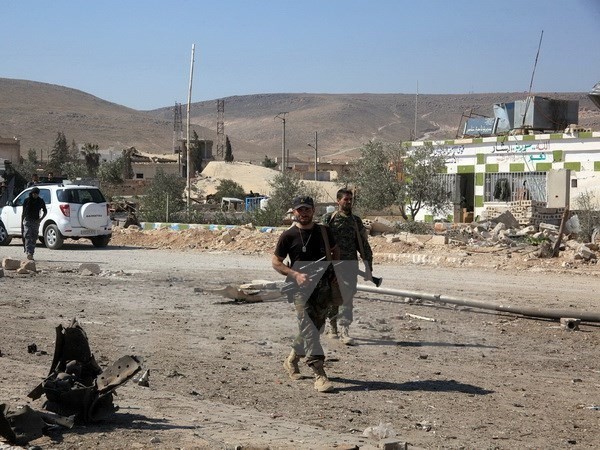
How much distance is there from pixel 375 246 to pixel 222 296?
35.5 feet

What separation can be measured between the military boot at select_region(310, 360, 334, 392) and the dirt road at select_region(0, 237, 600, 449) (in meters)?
0.08

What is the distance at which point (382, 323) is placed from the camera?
12648mm

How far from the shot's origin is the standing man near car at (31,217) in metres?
20.5

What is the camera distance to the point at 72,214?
82.6 feet

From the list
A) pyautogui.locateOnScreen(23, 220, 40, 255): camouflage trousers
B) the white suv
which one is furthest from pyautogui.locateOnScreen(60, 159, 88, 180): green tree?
pyautogui.locateOnScreen(23, 220, 40, 255): camouflage trousers

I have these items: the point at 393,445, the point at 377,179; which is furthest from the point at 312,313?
the point at 377,179

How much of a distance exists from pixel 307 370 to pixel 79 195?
17325 millimetres

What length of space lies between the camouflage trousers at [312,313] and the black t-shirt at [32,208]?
13.0 metres

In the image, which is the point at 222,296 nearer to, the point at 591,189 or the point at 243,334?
the point at 243,334

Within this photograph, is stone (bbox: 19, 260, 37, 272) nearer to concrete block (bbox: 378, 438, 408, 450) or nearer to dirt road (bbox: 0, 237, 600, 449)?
dirt road (bbox: 0, 237, 600, 449)

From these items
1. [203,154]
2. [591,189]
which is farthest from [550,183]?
[203,154]

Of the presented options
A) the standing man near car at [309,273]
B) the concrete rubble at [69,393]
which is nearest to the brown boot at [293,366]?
the standing man near car at [309,273]

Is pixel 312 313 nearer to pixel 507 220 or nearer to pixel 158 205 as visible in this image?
pixel 507 220

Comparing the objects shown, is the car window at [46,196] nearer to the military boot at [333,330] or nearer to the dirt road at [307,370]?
the dirt road at [307,370]
